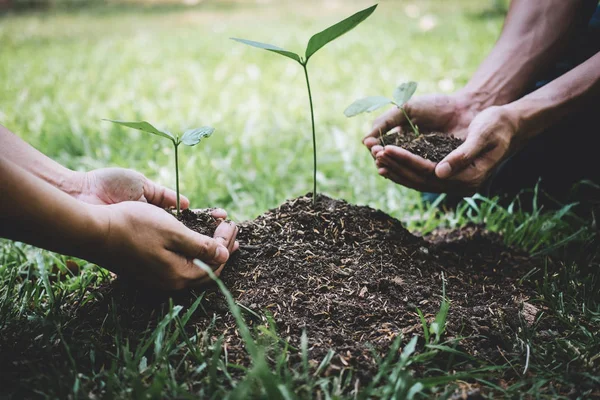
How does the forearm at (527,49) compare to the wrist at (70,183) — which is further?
the forearm at (527,49)

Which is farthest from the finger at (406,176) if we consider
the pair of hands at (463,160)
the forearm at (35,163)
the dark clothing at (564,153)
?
the forearm at (35,163)

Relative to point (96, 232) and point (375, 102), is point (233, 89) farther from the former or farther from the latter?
point (96, 232)

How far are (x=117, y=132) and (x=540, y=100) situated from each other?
2309 mm

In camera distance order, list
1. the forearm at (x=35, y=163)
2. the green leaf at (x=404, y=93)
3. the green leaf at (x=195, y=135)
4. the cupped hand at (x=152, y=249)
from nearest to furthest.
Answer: the cupped hand at (x=152, y=249)
the green leaf at (x=195, y=135)
the forearm at (x=35, y=163)
the green leaf at (x=404, y=93)

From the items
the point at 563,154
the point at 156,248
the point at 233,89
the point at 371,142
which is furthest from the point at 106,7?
the point at 156,248

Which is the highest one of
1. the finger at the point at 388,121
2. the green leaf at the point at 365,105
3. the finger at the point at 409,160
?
the green leaf at the point at 365,105

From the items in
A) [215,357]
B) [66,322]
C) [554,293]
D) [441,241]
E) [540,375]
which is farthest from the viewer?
[441,241]

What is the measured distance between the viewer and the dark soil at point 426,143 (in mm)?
1580

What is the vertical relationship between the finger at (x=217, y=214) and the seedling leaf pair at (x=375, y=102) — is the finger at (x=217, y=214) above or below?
below

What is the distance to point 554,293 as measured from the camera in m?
1.48

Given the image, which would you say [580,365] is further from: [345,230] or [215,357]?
[215,357]

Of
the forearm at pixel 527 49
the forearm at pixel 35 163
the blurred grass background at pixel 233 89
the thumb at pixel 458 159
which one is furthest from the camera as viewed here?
the blurred grass background at pixel 233 89

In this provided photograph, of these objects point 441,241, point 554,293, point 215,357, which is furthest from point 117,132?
point 554,293

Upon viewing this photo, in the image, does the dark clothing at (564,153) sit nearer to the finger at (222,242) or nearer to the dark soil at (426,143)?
the dark soil at (426,143)
